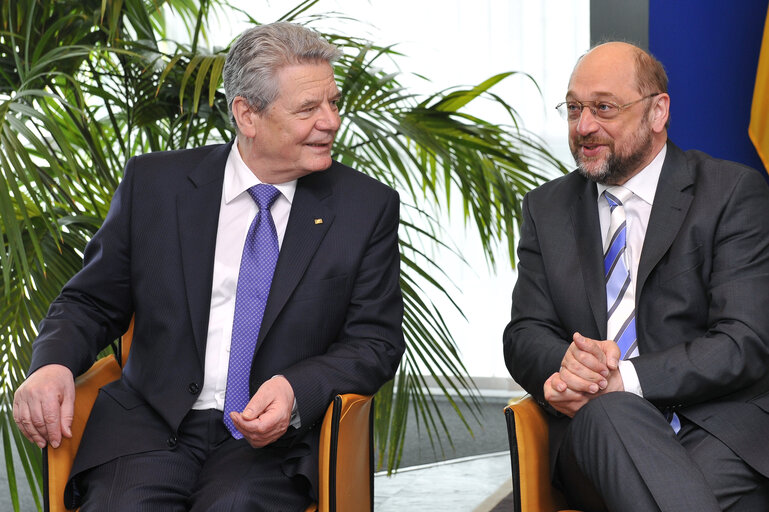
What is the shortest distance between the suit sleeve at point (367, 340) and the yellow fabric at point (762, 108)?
3.66 ft

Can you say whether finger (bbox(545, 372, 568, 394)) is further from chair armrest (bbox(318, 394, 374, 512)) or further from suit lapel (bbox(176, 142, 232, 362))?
suit lapel (bbox(176, 142, 232, 362))

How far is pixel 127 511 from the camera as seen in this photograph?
1.79 meters

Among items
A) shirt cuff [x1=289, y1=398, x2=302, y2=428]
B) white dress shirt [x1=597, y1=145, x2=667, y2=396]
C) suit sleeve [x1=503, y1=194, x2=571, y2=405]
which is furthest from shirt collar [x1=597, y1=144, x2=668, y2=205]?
shirt cuff [x1=289, y1=398, x2=302, y2=428]

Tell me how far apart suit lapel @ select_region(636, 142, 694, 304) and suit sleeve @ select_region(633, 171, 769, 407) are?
44mm

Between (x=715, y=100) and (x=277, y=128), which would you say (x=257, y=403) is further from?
(x=715, y=100)

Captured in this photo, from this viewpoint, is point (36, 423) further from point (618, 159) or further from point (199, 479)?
point (618, 159)

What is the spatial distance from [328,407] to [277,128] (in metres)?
0.62

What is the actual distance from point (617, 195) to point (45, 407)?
1301mm

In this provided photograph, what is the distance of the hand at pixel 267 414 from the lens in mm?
1761

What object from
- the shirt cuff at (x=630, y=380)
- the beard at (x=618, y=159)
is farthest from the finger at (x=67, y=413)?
the beard at (x=618, y=159)

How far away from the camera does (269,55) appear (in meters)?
2.05

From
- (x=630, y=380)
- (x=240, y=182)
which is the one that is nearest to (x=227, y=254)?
(x=240, y=182)

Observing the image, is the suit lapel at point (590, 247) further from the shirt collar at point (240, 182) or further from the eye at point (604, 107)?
the shirt collar at point (240, 182)

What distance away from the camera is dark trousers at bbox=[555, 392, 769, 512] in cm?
165
